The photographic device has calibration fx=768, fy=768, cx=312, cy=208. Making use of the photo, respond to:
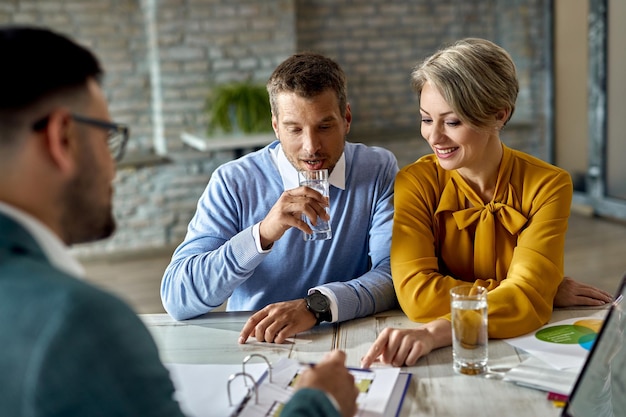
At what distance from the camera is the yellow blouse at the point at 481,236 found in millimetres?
1698

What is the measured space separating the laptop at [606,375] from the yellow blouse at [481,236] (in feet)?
0.77

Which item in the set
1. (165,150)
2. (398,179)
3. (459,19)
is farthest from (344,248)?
(459,19)

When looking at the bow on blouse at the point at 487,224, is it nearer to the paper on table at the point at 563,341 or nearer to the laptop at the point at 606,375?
the paper on table at the point at 563,341

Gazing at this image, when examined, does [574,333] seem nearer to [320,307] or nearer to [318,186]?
[320,307]

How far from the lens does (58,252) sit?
2.98 feet

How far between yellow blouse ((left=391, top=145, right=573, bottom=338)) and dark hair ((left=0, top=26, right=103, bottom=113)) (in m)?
1.00

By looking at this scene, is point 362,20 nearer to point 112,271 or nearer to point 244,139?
point 244,139

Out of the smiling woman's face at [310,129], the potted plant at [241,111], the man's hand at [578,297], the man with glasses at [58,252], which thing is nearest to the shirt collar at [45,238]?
the man with glasses at [58,252]

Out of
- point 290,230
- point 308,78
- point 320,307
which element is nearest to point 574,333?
point 320,307

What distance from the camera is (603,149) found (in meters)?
5.87

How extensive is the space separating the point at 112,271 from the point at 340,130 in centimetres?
341

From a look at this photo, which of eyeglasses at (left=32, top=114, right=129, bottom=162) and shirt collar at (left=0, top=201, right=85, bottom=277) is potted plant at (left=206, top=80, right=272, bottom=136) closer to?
eyeglasses at (left=32, top=114, right=129, bottom=162)

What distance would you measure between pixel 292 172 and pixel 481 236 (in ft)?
1.74

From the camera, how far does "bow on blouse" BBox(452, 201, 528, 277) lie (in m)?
1.79
